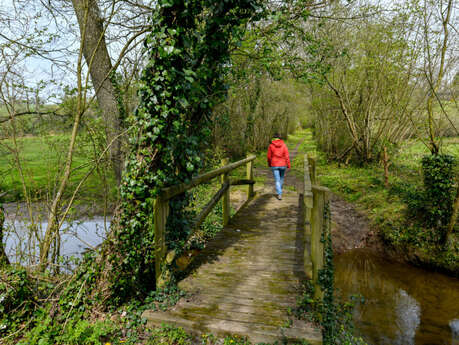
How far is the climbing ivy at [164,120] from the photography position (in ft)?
10.8

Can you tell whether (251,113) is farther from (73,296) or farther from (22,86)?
(73,296)

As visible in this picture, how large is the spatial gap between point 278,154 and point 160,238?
4888 millimetres

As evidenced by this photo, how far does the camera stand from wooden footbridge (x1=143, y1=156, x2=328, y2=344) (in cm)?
302

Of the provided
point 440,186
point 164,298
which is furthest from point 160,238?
point 440,186

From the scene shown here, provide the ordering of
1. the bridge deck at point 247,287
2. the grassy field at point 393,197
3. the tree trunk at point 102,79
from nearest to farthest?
the bridge deck at point 247,287
the tree trunk at point 102,79
the grassy field at point 393,197

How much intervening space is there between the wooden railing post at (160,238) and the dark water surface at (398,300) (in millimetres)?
2622

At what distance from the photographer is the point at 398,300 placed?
6355 mm

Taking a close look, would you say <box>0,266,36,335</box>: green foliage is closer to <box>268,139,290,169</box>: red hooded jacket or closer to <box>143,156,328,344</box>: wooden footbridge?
<box>143,156,328,344</box>: wooden footbridge

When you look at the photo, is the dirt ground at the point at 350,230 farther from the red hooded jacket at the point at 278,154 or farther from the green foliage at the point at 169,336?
the green foliage at the point at 169,336

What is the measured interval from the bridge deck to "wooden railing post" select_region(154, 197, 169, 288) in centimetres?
36

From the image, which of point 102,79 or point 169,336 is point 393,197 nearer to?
point 169,336

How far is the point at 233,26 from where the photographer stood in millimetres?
3715

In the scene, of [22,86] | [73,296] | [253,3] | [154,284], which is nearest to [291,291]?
[154,284]

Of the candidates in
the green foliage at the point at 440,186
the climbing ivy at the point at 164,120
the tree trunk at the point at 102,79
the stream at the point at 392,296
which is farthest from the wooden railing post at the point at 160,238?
the green foliage at the point at 440,186
